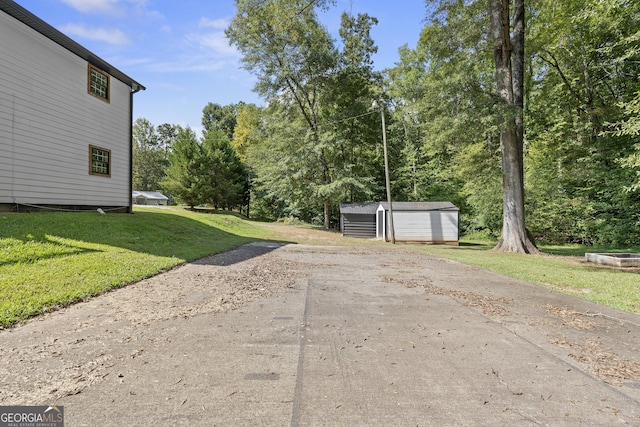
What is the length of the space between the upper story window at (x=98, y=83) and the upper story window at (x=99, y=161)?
1.90m

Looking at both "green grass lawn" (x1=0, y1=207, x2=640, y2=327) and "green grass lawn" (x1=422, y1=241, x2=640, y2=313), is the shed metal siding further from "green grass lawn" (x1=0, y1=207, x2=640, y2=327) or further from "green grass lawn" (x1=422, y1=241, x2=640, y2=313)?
"green grass lawn" (x1=422, y1=241, x2=640, y2=313)

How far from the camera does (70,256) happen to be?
576 cm

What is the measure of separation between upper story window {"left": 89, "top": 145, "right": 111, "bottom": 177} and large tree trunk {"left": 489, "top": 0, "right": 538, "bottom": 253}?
48.1 feet

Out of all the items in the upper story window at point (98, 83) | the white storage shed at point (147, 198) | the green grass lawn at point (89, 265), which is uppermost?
the upper story window at point (98, 83)

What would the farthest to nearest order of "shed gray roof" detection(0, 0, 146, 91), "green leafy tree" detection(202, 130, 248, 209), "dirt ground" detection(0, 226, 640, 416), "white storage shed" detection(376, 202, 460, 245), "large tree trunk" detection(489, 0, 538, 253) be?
"green leafy tree" detection(202, 130, 248, 209), "white storage shed" detection(376, 202, 460, 245), "large tree trunk" detection(489, 0, 538, 253), "shed gray roof" detection(0, 0, 146, 91), "dirt ground" detection(0, 226, 640, 416)

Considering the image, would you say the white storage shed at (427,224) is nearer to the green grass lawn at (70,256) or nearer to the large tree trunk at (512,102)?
the large tree trunk at (512,102)

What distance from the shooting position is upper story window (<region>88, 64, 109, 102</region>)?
10617mm

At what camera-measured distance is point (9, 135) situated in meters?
8.17

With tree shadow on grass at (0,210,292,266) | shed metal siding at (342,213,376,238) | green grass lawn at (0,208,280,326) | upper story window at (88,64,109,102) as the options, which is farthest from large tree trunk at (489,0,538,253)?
upper story window at (88,64,109,102)

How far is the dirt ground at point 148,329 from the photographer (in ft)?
7.45

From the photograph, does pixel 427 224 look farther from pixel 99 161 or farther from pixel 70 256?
pixel 70 256

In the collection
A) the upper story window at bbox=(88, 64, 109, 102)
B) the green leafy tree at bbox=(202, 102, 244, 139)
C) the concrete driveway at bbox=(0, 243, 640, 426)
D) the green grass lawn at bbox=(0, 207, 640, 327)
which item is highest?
the green leafy tree at bbox=(202, 102, 244, 139)

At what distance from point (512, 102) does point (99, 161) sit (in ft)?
51.3

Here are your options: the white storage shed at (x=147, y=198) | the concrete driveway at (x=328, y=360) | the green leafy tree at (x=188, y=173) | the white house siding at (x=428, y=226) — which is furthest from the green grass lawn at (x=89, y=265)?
the white storage shed at (x=147, y=198)
